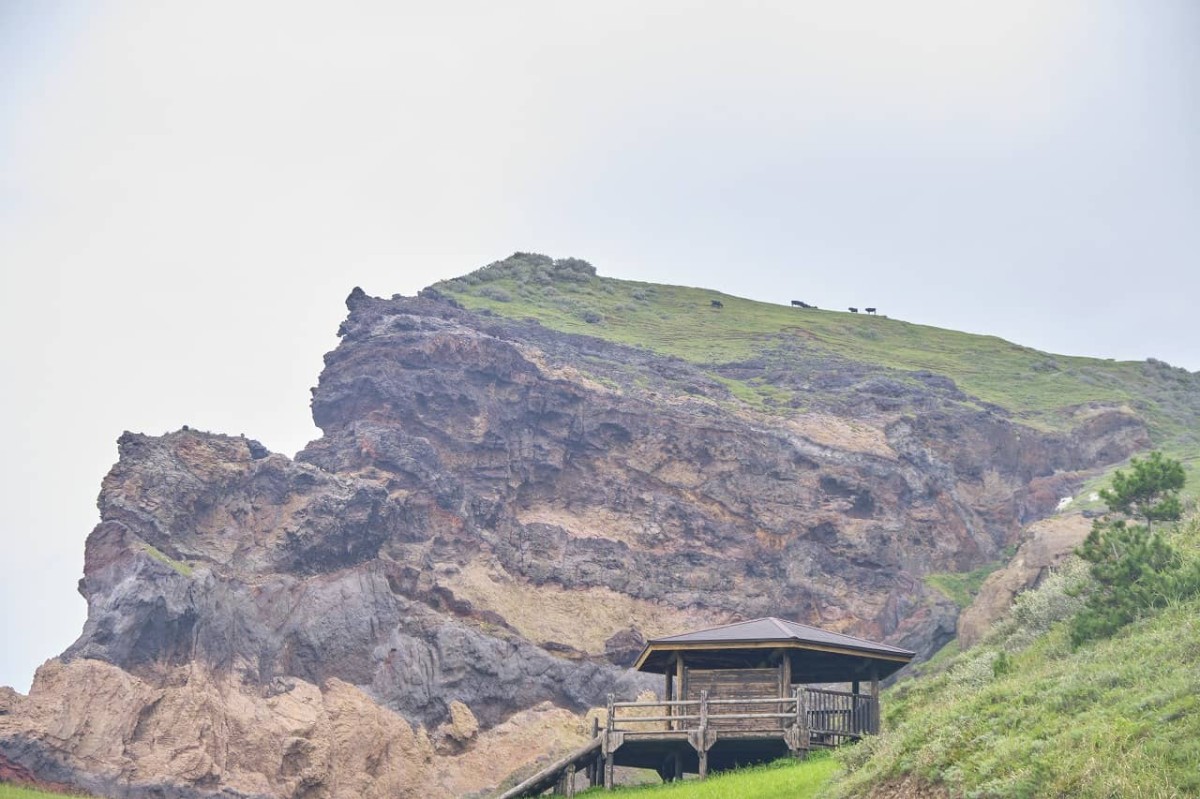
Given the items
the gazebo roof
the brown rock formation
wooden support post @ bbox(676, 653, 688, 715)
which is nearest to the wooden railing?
wooden support post @ bbox(676, 653, 688, 715)

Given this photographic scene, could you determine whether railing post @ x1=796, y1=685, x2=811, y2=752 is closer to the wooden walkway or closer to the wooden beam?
the wooden walkway

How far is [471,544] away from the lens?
221 feet

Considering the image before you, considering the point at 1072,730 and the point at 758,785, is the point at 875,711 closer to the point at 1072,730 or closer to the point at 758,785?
the point at 758,785

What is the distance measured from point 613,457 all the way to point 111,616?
3026 centimetres

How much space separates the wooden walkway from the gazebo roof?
1.06 metres

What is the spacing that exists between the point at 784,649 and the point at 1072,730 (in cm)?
1503

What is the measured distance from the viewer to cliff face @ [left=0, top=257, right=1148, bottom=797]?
52.4 m

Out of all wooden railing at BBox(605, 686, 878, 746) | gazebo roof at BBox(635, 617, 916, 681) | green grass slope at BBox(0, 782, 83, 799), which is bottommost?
green grass slope at BBox(0, 782, 83, 799)

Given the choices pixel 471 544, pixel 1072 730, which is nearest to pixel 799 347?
pixel 471 544

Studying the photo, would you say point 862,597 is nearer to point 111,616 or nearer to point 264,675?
point 264,675

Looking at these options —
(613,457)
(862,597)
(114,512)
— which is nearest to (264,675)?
(114,512)

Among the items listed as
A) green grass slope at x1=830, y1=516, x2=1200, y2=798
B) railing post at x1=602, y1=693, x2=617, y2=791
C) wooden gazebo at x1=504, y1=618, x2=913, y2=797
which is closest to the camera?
green grass slope at x1=830, y1=516, x2=1200, y2=798

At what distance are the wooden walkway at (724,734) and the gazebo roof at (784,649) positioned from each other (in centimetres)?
106

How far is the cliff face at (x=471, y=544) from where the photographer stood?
172 feet
